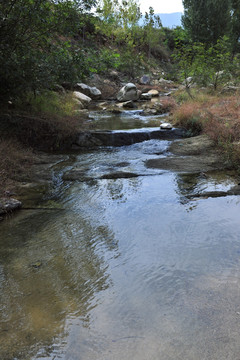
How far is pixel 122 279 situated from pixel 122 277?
0.11 feet

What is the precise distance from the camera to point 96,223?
395 cm

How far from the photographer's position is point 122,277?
2.75 metres

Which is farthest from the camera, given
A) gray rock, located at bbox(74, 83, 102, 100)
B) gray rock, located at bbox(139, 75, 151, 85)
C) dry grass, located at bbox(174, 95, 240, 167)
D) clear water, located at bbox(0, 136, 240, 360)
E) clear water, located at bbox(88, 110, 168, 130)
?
gray rock, located at bbox(139, 75, 151, 85)

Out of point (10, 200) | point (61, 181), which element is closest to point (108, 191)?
point (61, 181)

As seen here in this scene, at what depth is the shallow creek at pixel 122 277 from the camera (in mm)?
1978

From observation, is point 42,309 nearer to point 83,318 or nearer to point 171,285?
point 83,318

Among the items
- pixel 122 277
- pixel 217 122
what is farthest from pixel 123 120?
pixel 122 277

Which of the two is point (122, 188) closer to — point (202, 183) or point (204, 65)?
point (202, 183)

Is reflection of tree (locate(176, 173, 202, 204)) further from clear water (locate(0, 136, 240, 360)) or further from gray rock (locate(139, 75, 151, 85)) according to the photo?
gray rock (locate(139, 75, 151, 85))

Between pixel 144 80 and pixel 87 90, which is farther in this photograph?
pixel 144 80

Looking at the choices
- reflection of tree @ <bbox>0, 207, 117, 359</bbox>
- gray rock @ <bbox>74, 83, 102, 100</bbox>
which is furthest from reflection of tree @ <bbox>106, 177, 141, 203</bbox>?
gray rock @ <bbox>74, 83, 102, 100</bbox>

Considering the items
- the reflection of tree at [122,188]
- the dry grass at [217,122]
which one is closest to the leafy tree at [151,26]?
the dry grass at [217,122]

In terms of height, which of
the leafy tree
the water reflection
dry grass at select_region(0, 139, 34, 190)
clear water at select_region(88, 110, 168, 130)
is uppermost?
the leafy tree

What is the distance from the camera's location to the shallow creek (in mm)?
1978
